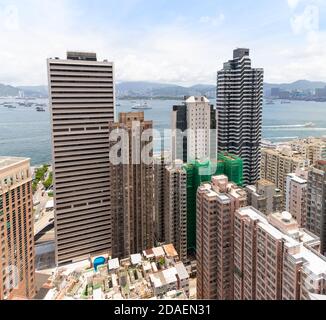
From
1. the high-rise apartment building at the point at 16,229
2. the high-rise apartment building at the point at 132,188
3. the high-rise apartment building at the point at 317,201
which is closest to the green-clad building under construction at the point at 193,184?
the high-rise apartment building at the point at 132,188

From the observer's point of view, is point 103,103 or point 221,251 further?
point 103,103

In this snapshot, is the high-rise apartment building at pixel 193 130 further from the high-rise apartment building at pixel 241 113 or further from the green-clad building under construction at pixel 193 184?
the green-clad building under construction at pixel 193 184

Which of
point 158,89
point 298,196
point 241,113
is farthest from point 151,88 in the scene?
point 241,113

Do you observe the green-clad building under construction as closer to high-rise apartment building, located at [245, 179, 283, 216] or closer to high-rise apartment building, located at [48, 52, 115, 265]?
high-rise apartment building, located at [245, 179, 283, 216]

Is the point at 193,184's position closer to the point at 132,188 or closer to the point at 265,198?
the point at 132,188

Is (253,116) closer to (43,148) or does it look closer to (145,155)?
(145,155)
